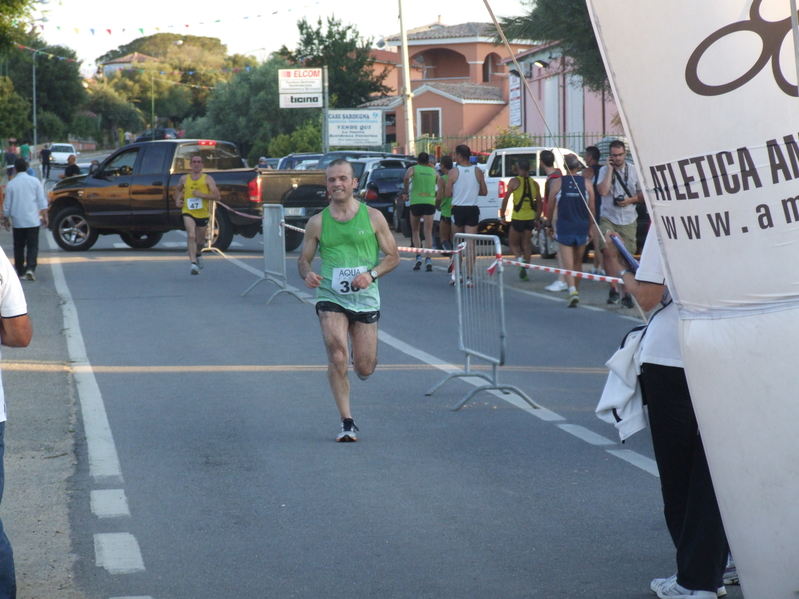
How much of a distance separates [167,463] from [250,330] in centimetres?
553

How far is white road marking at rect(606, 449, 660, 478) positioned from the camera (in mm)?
6328

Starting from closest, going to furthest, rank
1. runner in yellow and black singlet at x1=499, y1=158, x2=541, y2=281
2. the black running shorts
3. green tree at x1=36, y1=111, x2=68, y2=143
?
the black running shorts → runner in yellow and black singlet at x1=499, y1=158, x2=541, y2=281 → green tree at x1=36, y1=111, x2=68, y2=143

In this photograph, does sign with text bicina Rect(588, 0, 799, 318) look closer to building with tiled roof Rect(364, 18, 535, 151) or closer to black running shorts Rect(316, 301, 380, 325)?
black running shorts Rect(316, 301, 380, 325)

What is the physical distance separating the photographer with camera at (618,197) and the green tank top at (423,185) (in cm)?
499

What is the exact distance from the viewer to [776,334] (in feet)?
9.99

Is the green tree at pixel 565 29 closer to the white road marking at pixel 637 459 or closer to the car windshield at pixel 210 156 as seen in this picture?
the car windshield at pixel 210 156

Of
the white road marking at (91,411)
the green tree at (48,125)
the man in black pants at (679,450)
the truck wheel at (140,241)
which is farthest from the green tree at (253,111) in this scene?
the man in black pants at (679,450)

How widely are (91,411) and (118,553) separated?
331 centimetres

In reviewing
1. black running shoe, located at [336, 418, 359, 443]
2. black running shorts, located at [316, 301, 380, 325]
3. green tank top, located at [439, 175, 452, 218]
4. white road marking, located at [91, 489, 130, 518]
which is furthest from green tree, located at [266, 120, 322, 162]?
white road marking, located at [91, 489, 130, 518]

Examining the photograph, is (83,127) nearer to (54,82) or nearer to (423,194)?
(54,82)

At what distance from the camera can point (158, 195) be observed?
21.8 metres

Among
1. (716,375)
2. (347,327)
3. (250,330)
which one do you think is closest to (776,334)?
(716,375)

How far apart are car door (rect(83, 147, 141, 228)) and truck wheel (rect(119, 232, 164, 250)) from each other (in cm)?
142

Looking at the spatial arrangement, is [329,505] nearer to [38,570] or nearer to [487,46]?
[38,570]
